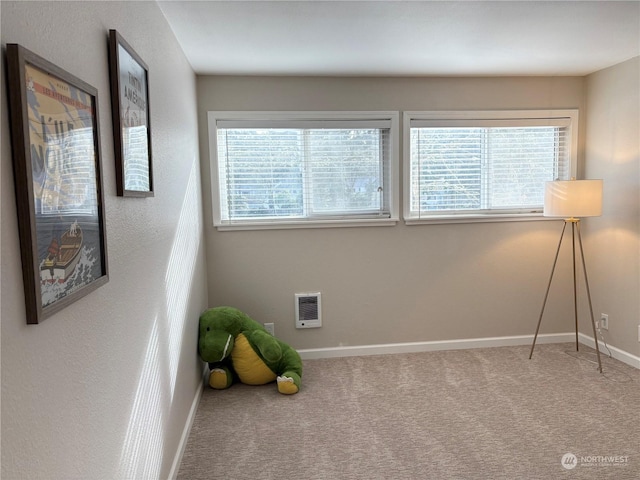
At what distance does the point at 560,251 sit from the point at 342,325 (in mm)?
2027

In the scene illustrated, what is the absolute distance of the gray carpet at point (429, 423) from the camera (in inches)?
86.4

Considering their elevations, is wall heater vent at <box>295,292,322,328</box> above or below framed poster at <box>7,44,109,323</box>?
below

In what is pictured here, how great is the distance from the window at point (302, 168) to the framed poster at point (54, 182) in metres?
2.24

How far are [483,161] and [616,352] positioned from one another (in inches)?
73.2

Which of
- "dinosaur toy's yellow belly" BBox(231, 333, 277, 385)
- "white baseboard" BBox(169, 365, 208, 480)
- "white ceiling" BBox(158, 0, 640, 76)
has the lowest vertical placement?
"white baseboard" BBox(169, 365, 208, 480)

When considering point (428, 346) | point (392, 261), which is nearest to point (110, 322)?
point (392, 261)

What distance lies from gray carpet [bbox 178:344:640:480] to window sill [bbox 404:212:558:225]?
3.78 ft

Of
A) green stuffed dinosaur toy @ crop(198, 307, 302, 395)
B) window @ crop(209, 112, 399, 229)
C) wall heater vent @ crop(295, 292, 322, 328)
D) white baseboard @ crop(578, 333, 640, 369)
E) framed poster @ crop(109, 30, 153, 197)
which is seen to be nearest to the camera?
framed poster @ crop(109, 30, 153, 197)

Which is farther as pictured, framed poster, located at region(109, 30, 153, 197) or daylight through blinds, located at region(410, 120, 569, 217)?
daylight through blinds, located at region(410, 120, 569, 217)

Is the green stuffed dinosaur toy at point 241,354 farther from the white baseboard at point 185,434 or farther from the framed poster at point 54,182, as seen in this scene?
the framed poster at point 54,182

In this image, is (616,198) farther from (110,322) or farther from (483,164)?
(110,322)

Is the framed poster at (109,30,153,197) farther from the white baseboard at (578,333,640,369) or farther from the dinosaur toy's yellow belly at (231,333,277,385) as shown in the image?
the white baseboard at (578,333,640,369)

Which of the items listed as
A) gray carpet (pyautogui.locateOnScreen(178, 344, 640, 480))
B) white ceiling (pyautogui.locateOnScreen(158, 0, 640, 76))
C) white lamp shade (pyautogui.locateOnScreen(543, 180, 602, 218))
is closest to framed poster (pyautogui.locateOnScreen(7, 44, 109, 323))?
white ceiling (pyautogui.locateOnScreen(158, 0, 640, 76))

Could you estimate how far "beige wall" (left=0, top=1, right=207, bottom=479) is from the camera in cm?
84
